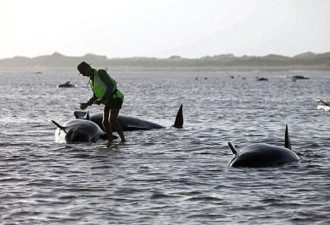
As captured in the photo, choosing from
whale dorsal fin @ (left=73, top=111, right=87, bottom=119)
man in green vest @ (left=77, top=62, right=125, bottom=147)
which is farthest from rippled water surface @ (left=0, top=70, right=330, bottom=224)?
whale dorsal fin @ (left=73, top=111, right=87, bottom=119)

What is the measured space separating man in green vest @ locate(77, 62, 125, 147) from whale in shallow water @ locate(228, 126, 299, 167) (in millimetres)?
4652

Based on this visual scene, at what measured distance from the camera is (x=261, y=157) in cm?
1438

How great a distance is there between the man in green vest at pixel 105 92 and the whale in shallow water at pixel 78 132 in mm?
548

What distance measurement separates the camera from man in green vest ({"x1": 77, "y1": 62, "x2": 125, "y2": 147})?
58.9 feet

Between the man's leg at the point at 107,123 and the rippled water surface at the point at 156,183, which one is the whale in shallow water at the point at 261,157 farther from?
the man's leg at the point at 107,123

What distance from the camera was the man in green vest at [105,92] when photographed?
17953 mm

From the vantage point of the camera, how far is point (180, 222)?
9.71 m

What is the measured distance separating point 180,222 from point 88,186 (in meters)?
3.02

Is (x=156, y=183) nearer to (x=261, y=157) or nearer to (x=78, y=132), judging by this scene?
(x=261, y=157)

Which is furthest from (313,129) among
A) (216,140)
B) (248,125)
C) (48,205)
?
(48,205)

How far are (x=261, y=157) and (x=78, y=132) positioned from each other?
6.16 metres

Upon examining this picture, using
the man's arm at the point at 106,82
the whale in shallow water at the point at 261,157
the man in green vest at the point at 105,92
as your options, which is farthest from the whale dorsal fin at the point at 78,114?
the whale in shallow water at the point at 261,157

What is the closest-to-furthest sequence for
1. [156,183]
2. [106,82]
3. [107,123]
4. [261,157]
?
[156,183] < [261,157] < [106,82] < [107,123]

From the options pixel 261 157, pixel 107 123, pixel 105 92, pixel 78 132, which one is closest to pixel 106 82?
pixel 105 92
